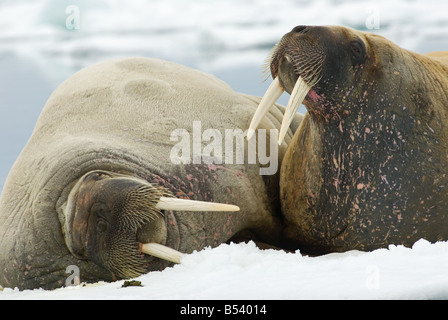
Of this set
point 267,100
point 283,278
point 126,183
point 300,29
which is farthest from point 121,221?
point 300,29

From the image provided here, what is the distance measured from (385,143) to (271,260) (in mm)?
1114

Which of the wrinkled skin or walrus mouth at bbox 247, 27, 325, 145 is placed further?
the wrinkled skin

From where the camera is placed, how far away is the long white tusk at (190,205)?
4.09m

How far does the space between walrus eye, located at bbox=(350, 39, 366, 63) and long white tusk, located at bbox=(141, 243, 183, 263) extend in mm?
1642

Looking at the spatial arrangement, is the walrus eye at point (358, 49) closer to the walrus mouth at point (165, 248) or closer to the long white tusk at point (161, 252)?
the walrus mouth at point (165, 248)

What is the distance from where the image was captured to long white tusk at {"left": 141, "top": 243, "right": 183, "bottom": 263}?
14.0ft

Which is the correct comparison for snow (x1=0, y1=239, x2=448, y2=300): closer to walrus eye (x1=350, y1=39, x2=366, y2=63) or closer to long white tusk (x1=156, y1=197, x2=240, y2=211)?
long white tusk (x1=156, y1=197, x2=240, y2=211)

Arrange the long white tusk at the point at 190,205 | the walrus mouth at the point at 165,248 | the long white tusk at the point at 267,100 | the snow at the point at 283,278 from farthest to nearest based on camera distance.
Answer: the long white tusk at the point at 267,100, the walrus mouth at the point at 165,248, the long white tusk at the point at 190,205, the snow at the point at 283,278

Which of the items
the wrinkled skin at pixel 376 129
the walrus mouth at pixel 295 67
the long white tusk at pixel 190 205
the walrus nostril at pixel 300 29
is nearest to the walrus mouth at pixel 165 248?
the long white tusk at pixel 190 205

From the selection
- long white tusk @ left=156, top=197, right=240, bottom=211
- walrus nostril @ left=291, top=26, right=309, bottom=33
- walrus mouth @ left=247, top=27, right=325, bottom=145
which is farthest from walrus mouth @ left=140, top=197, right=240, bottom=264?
walrus nostril @ left=291, top=26, right=309, bottom=33

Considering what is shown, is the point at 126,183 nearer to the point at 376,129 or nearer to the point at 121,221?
the point at 121,221

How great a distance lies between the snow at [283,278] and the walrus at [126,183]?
0.23 m

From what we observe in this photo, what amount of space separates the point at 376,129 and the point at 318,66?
1.87 ft

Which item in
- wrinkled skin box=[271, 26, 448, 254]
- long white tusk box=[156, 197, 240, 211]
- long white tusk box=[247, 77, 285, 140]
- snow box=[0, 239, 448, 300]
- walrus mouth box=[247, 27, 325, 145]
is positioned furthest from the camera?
long white tusk box=[247, 77, 285, 140]
